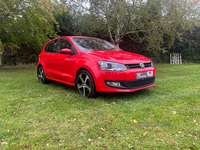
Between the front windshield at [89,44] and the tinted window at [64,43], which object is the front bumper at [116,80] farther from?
the tinted window at [64,43]

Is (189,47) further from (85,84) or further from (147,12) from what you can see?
(85,84)

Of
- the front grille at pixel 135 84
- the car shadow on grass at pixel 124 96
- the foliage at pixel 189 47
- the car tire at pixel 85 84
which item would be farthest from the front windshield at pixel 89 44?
the foliage at pixel 189 47

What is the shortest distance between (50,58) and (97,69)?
91.2 inches

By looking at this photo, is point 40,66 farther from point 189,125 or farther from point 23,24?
point 23,24

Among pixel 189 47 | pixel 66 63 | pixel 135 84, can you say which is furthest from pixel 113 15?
pixel 189 47

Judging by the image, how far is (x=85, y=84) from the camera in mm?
3941

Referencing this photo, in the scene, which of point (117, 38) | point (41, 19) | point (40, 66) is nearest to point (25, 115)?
point (40, 66)

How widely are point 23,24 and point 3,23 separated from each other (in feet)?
3.81

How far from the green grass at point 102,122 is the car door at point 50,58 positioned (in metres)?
1.42

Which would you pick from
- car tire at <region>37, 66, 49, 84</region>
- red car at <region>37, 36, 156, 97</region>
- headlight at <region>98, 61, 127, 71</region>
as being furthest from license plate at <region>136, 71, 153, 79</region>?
car tire at <region>37, 66, 49, 84</region>

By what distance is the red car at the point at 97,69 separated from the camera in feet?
11.6

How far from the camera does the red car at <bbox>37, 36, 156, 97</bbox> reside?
3.54m

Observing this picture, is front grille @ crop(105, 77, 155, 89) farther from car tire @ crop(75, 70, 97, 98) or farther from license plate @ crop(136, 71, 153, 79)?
car tire @ crop(75, 70, 97, 98)

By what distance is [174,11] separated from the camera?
9.02m
